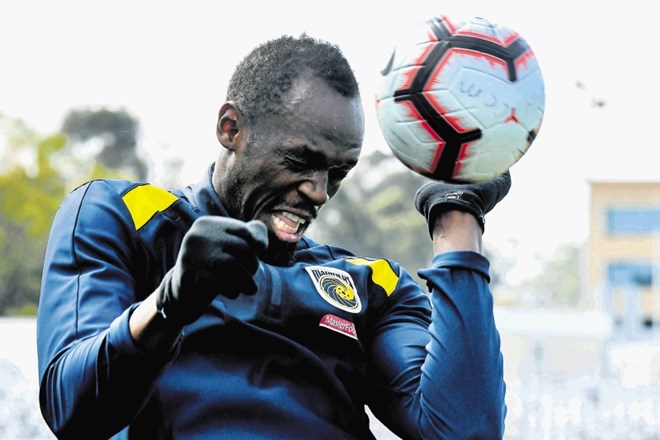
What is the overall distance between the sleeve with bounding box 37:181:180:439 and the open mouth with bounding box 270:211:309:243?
347 millimetres

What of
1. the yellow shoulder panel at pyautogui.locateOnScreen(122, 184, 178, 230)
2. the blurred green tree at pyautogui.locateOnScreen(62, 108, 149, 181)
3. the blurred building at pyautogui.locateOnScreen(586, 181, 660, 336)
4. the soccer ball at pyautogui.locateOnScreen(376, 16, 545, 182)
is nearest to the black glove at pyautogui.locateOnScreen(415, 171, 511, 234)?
the soccer ball at pyautogui.locateOnScreen(376, 16, 545, 182)

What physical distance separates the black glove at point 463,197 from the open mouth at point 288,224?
0.32 metres

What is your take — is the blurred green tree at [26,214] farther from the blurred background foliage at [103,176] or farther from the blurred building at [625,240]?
the blurred building at [625,240]

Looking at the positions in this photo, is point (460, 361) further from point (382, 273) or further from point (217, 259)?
point (217, 259)

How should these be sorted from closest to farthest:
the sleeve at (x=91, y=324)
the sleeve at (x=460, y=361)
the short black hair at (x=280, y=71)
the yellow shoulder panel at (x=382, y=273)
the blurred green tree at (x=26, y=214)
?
1. the sleeve at (x=91, y=324)
2. the sleeve at (x=460, y=361)
3. the short black hair at (x=280, y=71)
4. the yellow shoulder panel at (x=382, y=273)
5. the blurred green tree at (x=26, y=214)

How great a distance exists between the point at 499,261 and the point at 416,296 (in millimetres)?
45202

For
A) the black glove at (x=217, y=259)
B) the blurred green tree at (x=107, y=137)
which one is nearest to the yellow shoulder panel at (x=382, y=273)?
the black glove at (x=217, y=259)

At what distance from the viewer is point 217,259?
2.07 m

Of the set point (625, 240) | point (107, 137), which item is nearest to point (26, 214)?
point (107, 137)

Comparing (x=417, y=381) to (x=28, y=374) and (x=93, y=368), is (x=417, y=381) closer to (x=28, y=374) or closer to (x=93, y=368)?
(x=93, y=368)

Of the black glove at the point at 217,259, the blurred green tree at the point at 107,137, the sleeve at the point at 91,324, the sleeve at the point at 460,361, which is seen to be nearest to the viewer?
the black glove at the point at 217,259

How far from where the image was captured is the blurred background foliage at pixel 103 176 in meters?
32.8

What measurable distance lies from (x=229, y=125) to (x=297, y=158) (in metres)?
0.26

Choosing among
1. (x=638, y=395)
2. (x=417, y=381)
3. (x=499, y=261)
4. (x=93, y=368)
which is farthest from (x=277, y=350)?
(x=499, y=261)
